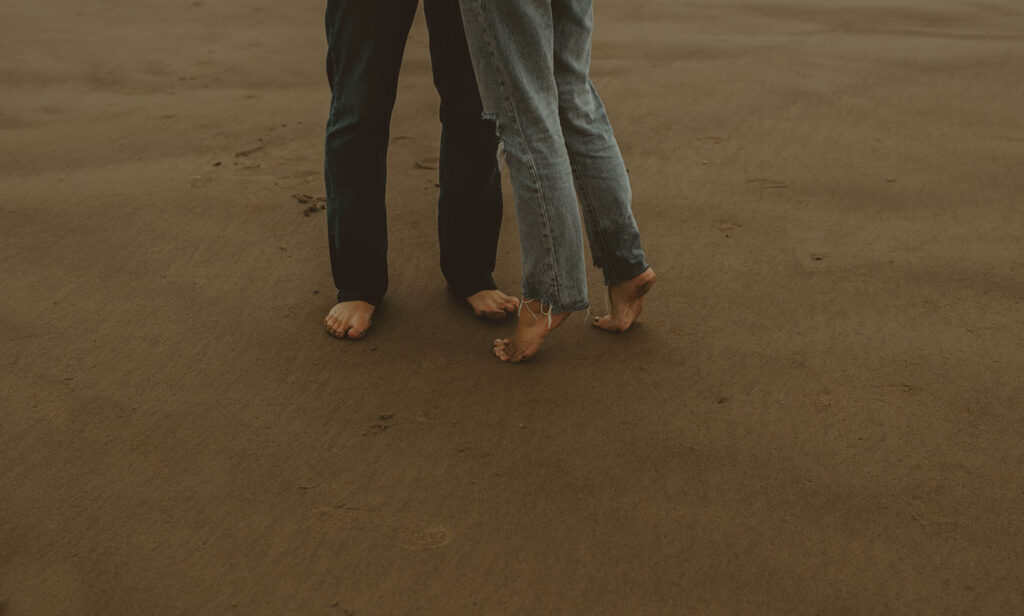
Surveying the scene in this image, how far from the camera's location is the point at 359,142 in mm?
1818

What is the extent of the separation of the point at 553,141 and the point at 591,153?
0.47 feet

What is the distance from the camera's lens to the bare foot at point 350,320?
6.26 feet

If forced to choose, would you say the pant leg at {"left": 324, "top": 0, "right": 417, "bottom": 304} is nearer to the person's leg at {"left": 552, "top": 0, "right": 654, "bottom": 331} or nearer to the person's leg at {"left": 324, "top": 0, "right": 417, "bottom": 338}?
the person's leg at {"left": 324, "top": 0, "right": 417, "bottom": 338}

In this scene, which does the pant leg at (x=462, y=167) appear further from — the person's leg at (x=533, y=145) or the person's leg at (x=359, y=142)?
the person's leg at (x=533, y=145)

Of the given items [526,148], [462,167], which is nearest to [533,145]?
[526,148]

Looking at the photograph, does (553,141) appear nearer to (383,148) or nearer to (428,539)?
(383,148)

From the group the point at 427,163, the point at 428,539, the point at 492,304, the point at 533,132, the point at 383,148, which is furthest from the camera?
the point at 427,163

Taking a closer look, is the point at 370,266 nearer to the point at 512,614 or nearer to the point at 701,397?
the point at 701,397

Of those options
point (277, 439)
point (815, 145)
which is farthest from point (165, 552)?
point (815, 145)

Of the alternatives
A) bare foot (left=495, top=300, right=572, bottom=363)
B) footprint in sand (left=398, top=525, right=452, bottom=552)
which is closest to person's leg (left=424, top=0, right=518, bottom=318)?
bare foot (left=495, top=300, right=572, bottom=363)

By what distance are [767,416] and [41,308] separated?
1537 mm

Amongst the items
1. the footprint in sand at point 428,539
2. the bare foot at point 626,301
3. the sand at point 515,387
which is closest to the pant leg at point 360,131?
the sand at point 515,387

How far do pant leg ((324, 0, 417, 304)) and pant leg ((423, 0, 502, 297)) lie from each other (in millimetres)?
85

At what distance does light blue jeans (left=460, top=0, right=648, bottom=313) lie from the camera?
151 centimetres
